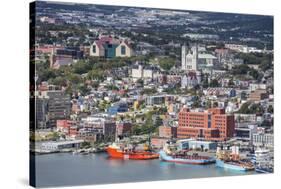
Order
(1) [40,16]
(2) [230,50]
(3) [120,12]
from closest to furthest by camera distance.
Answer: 1. (1) [40,16]
2. (3) [120,12]
3. (2) [230,50]

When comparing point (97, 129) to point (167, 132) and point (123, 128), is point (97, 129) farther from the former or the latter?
point (167, 132)

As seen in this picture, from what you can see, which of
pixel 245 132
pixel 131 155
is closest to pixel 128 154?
pixel 131 155

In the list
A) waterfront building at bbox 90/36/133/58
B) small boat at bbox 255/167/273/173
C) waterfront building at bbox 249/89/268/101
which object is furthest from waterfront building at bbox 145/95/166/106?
small boat at bbox 255/167/273/173

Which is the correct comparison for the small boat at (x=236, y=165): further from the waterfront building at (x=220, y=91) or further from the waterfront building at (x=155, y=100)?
the waterfront building at (x=155, y=100)

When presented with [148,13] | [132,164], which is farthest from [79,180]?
[148,13]

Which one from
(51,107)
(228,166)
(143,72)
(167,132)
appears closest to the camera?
(51,107)

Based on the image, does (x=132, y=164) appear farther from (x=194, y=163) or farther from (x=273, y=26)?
(x=273, y=26)
